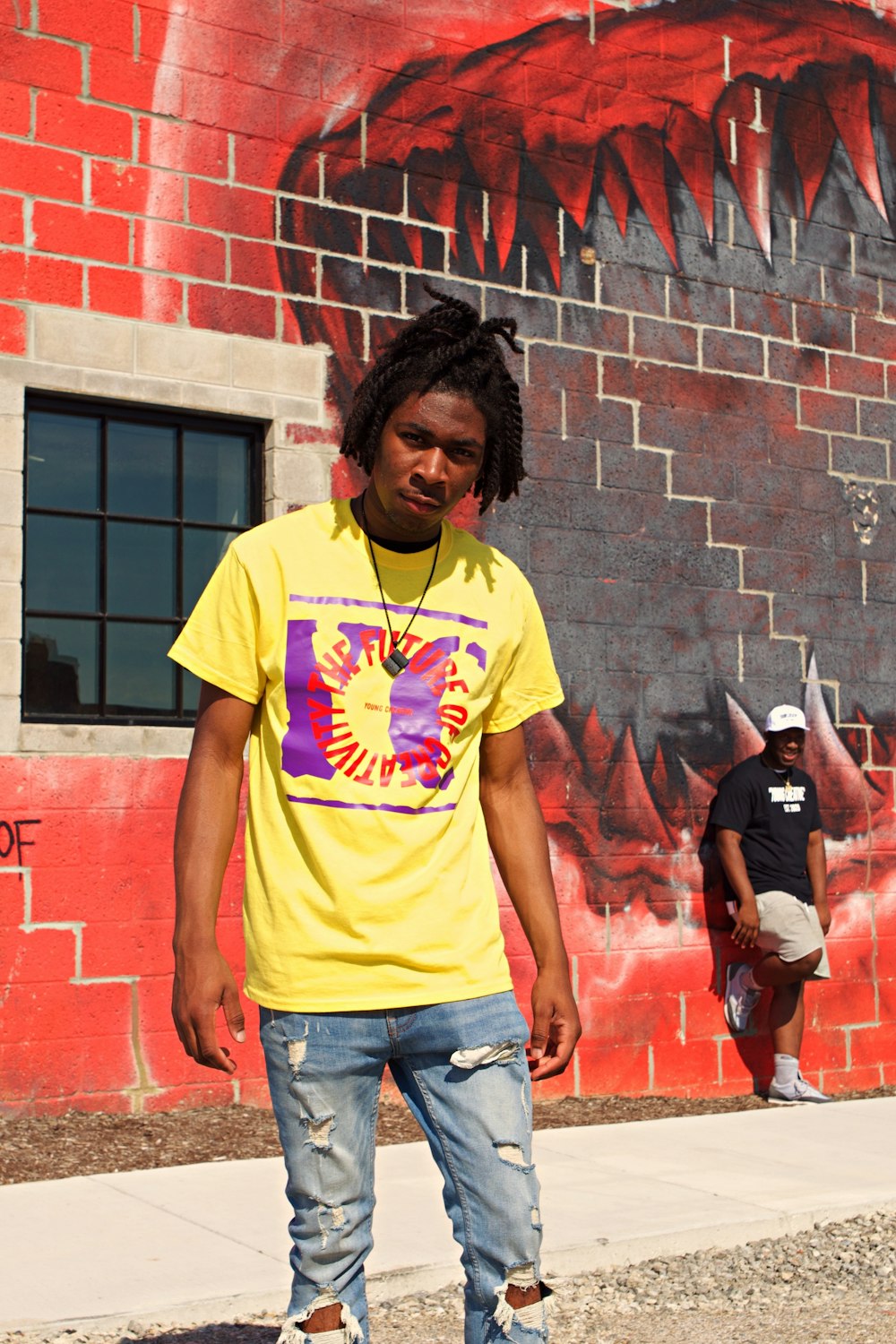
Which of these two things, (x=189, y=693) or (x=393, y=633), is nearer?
(x=393, y=633)

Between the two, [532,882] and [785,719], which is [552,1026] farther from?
[785,719]

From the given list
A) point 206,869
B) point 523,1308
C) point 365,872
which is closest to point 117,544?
point 206,869

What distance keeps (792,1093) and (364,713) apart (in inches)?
229

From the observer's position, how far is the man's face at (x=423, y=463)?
2.92 metres

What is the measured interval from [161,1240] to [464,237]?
4.88 metres

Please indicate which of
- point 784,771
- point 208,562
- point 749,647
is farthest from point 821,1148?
point 208,562

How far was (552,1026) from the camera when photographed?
302 centimetres

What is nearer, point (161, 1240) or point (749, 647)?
point (161, 1240)

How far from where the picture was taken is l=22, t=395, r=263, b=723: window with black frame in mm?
6523

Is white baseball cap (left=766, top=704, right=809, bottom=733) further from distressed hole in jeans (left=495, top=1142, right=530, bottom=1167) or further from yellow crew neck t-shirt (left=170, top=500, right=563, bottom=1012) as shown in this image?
distressed hole in jeans (left=495, top=1142, right=530, bottom=1167)

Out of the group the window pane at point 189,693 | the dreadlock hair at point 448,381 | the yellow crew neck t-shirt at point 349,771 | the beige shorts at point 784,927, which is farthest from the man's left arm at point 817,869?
the yellow crew neck t-shirt at point 349,771

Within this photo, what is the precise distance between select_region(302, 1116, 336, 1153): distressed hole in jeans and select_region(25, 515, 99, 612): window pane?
→ 4.14 meters

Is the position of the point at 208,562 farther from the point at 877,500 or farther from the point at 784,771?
the point at 877,500

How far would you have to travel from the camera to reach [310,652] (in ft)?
9.32
